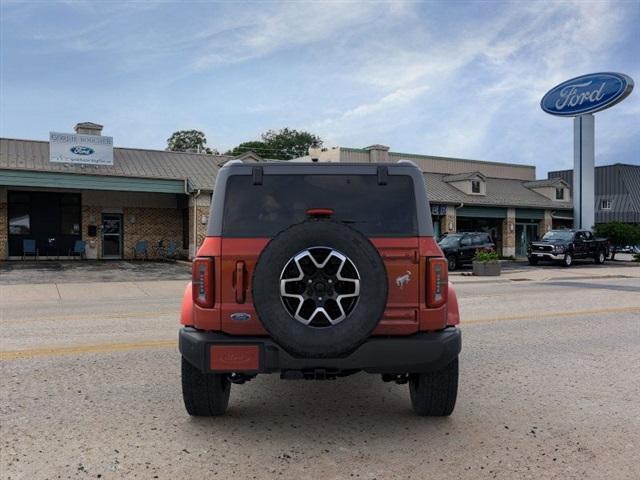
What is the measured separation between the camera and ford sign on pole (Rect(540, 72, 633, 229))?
32.7m

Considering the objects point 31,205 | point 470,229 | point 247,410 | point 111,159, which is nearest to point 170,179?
point 111,159

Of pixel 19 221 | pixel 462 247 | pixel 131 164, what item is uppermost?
pixel 131 164

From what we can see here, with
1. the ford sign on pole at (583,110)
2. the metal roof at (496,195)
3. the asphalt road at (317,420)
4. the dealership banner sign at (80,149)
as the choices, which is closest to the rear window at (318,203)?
the asphalt road at (317,420)

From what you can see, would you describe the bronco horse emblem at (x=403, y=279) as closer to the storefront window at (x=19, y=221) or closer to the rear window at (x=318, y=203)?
the rear window at (x=318, y=203)

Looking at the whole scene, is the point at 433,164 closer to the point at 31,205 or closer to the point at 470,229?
the point at 470,229

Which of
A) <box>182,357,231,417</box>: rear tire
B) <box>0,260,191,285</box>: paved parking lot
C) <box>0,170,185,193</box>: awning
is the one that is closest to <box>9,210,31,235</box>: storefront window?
<box>0,260,191,285</box>: paved parking lot

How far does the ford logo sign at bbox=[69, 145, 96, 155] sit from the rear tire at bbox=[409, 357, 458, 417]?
80.6 feet

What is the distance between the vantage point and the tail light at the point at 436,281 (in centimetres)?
393

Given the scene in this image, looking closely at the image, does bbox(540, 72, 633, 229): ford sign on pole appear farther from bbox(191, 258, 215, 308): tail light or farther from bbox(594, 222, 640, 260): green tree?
bbox(191, 258, 215, 308): tail light

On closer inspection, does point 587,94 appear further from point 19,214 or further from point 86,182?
point 19,214

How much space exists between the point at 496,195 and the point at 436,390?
35863mm

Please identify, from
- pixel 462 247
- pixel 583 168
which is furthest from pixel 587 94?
pixel 462 247

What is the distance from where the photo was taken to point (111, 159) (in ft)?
86.1

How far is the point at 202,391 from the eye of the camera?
4.27 metres
